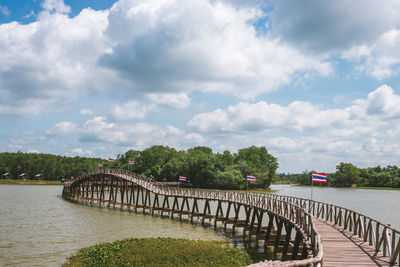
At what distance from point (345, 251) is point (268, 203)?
526 inches

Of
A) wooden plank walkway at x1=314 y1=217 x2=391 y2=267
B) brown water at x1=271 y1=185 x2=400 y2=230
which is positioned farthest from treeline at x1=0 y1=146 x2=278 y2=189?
wooden plank walkway at x1=314 y1=217 x2=391 y2=267

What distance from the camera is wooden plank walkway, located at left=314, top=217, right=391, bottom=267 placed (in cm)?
1298

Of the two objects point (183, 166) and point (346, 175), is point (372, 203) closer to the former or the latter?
point (183, 166)

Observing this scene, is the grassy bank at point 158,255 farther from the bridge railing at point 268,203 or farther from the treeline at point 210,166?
the treeline at point 210,166

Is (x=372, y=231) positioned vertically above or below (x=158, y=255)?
above

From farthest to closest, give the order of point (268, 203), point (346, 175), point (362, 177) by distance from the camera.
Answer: point (362, 177), point (346, 175), point (268, 203)

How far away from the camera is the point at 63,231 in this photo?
1244 inches

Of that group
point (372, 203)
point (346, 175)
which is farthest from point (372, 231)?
point (346, 175)

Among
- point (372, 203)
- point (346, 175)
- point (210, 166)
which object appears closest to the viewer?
point (372, 203)

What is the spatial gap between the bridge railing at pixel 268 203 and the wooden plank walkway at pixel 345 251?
835 millimetres

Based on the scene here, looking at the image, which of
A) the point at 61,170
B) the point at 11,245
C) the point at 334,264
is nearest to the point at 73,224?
the point at 11,245

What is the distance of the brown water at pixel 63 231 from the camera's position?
23.2 m

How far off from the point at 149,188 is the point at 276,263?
4162cm

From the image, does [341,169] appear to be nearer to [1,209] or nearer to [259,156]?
[259,156]
